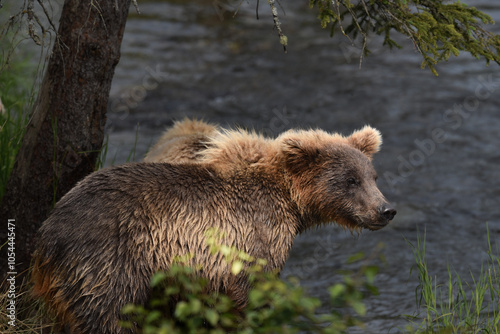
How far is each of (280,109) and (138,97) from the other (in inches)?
108

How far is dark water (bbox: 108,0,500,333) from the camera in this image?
9.02 meters

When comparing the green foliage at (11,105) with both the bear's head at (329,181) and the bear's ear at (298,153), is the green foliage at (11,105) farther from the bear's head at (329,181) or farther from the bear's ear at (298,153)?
the bear's head at (329,181)

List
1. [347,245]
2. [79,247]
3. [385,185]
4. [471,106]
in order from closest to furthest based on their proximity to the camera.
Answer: [79,247] < [347,245] < [385,185] < [471,106]

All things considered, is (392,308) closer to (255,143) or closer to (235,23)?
(255,143)

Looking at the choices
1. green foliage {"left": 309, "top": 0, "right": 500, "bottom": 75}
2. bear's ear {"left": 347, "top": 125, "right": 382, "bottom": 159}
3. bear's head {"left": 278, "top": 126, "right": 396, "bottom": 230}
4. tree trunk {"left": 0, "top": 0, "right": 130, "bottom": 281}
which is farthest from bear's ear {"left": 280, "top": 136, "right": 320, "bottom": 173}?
tree trunk {"left": 0, "top": 0, "right": 130, "bottom": 281}

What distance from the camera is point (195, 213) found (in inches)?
191

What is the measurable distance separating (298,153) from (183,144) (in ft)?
4.76

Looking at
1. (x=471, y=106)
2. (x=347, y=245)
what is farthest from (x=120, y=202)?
(x=471, y=106)

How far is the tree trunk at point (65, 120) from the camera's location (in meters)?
5.62

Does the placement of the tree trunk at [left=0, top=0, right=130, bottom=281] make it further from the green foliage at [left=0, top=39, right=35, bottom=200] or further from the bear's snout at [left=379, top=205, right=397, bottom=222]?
the bear's snout at [left=379, top=205, right=397, bottom=222]

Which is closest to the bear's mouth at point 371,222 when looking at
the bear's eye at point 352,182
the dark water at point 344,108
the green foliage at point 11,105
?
the bear's eye at point 352,182

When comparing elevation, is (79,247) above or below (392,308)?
above

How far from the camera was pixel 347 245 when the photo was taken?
937 cm

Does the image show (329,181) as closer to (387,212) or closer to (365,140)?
(387,212)
